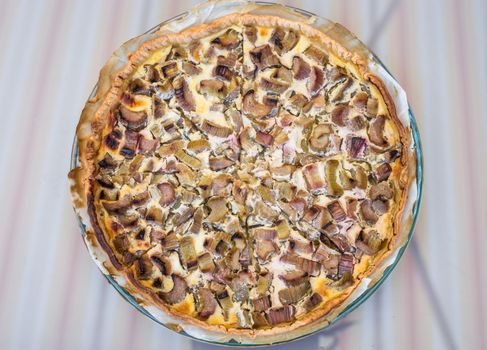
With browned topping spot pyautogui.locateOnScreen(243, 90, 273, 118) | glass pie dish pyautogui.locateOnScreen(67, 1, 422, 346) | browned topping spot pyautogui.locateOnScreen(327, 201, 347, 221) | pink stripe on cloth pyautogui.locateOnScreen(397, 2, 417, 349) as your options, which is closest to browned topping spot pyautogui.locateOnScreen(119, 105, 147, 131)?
glass pie dish pyautogui.locateOnScreen(67, 1, 422, 346)

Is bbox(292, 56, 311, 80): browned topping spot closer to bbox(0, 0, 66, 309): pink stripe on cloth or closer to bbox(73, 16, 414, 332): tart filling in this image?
bbox(73, 16, 414, 332): tart filling

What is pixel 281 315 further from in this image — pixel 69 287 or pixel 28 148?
pixel 28 148

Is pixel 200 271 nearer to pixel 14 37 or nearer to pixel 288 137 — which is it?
pixel 288 137

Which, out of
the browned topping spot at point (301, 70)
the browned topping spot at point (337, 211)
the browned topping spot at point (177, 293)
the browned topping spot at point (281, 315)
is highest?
the browned topping spot at point (301, 70)

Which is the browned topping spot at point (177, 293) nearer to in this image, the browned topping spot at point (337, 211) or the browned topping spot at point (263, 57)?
the browned topping spot at point (337, 211)

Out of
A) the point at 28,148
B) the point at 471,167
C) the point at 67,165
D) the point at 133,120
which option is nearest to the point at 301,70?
the point at 133,120

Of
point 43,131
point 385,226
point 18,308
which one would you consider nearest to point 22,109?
point 43,131

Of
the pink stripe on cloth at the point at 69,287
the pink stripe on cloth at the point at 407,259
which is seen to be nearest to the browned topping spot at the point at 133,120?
the pink stripe on cloth at the point at 69,287
